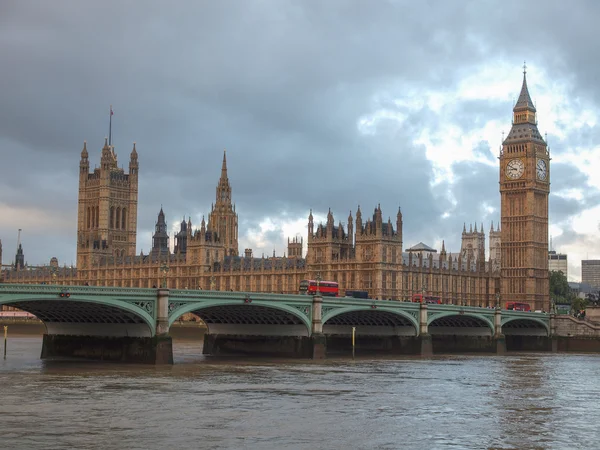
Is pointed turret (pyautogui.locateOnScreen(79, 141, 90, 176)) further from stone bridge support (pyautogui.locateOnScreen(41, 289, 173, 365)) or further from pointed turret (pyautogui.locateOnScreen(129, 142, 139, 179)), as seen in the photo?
stone bridge support (pyautogui.locateOnScreen(41, 289, 173, 365))

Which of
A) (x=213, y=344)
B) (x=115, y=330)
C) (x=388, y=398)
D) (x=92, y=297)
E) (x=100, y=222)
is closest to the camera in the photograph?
(x=388, y=398)

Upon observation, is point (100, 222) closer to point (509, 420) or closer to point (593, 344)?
point (593, 344)

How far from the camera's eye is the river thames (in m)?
33.8

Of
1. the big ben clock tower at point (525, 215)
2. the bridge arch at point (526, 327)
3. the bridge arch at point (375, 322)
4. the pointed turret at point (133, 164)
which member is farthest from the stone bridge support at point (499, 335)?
the pointed turret at point (133, 164)

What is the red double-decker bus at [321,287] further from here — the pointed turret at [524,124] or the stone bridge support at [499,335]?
the pointed turret at [524,124]

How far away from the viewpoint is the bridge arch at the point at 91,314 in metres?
58.1

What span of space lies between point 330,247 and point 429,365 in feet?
169

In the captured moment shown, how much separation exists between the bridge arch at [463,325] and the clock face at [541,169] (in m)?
43.9

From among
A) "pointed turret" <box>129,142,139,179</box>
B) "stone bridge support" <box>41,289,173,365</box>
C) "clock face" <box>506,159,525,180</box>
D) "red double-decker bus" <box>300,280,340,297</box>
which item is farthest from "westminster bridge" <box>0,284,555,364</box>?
"pointed turret" <box>129,142,139,179</box>

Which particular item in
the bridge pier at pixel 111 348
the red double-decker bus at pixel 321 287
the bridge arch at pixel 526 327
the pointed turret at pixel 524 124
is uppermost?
the pointed turret at pixel 524 124

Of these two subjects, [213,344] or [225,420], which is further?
[213,344]

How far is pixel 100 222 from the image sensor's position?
18512 cm

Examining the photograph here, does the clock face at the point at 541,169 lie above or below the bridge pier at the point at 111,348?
above

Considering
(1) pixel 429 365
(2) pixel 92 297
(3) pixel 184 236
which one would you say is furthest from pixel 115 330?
(3) pixel 184 236
